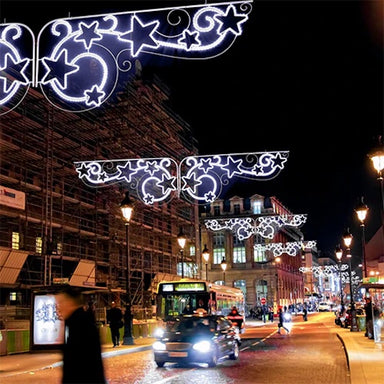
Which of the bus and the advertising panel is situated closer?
the advertising panel

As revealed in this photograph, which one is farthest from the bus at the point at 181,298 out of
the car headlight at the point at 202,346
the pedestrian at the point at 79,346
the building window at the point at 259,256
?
the building window at the point at 259,256

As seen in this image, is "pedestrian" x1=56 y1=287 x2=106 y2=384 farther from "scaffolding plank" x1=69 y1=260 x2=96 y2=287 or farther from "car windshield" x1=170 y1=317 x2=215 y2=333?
"scaffolding plank" x1=69 y1=260 x2=96 y2=287

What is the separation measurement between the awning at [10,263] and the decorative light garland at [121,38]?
1886cm

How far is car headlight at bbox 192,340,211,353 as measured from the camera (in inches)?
693

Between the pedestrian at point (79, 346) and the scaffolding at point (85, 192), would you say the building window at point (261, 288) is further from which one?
the pedestrian at point (79, 346)

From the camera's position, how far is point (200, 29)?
39.5ft

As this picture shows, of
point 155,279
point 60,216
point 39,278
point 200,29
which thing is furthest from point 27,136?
point 200,29

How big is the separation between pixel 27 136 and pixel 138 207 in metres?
16.9

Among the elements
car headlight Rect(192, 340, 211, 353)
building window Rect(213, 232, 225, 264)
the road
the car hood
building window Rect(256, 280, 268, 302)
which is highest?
building window Rect(213, 232, 225, 264)

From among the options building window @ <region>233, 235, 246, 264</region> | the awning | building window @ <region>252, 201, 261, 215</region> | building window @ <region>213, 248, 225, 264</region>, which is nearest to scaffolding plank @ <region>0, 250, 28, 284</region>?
the awning

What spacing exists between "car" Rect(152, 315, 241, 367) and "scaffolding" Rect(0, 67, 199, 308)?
7523 mm

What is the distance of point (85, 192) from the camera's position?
44844 millimetres

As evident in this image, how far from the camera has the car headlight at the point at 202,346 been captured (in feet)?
57.8

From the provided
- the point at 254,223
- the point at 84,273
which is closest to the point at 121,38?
the point at 84,273
